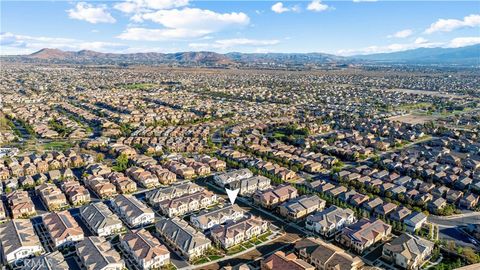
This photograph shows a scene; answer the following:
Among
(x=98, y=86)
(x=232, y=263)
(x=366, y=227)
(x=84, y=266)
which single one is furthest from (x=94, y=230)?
(x=98, y=86)

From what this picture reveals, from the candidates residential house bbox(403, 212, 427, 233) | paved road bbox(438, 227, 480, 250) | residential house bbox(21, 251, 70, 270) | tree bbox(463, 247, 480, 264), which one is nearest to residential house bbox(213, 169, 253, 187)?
residential house bbox(403, 212, 427, 233)

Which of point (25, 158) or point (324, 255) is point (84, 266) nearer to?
point (324, 255)

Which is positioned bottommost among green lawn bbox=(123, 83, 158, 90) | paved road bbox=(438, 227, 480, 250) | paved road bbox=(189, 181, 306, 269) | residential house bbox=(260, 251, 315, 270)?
paved road bbox=(438, 227, 480, 250)

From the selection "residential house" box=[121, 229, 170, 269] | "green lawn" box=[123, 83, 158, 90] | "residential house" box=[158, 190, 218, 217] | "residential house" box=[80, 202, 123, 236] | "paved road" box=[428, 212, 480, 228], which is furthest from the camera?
"green lawn" box=[123, 83, 158, 90]

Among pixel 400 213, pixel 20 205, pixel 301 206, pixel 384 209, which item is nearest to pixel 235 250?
pixel 301 206

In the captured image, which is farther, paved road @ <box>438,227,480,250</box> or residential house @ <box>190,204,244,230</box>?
residential house @ <box>190,204,244,230</box>

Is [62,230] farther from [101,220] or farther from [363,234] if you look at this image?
[363,234]

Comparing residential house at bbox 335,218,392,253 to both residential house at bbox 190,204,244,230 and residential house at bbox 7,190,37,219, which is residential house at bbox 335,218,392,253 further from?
residential house at bbox 7,190,37,219

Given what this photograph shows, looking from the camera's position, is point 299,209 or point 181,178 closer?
point 299,209

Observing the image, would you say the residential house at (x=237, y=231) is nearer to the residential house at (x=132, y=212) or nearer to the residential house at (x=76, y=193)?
the residential house at (x=132, y=212)

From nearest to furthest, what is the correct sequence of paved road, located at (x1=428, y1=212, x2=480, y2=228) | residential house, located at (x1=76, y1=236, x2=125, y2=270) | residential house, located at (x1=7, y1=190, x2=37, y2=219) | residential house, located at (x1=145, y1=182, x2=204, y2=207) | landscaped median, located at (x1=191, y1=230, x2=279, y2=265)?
1. residential house, located at (x1=76, y1=236, x2=125, y2=270)
2. landscaped median, located at (x1=191, y1=230, x2=279, y2=265)
3. residential house, located at (x1=7, y1=190, x2=37, y2=219)
4. paved road, located at (x1=428, y1=212, x2=480, y2=228)
5. residential house, located at (x1=145, y1=182, x2=204, y2=207)

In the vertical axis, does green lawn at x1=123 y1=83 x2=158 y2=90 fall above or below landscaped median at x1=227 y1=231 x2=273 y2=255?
above
